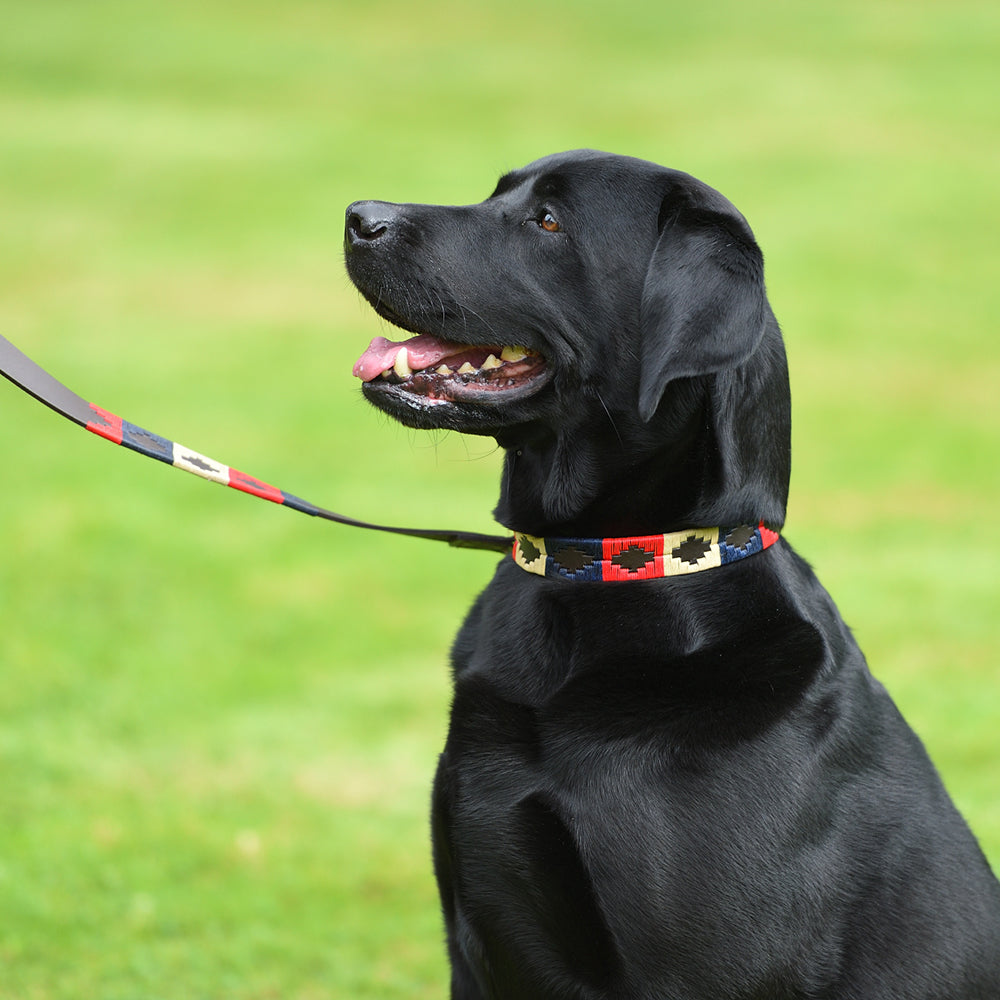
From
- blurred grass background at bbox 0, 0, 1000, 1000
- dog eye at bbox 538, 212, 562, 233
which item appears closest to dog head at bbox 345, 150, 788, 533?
dog eye at bbox 538, 212, 562, 233

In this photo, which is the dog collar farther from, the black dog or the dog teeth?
the dog teeth

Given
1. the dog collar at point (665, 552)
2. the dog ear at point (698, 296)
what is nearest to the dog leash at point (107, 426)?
the dog collar at point (665, 552)

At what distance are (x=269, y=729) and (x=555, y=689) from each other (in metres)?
3.65

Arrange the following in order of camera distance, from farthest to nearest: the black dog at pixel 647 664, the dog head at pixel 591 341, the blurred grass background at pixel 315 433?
the blurred grass background at pixel 315 433, the dog head at pixel 591 341, the black dog at pixel 647 664

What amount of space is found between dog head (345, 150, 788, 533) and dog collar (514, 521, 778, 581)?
1.5 inches

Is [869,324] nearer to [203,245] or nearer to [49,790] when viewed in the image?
[203,245]

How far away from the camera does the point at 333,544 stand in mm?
8578

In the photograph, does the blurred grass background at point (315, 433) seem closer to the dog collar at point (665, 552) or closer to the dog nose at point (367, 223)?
the dog nose at point (367, 223)

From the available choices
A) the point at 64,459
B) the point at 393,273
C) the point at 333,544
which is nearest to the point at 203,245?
the point at 64,459

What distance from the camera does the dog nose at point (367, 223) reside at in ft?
9.46

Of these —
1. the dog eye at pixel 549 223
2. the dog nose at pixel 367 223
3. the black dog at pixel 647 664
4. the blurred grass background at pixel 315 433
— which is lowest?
the blurred grass background at pixel 315 433

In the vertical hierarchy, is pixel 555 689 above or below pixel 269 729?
above

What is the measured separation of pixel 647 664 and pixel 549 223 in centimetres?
94

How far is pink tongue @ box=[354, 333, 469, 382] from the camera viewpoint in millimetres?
2881
